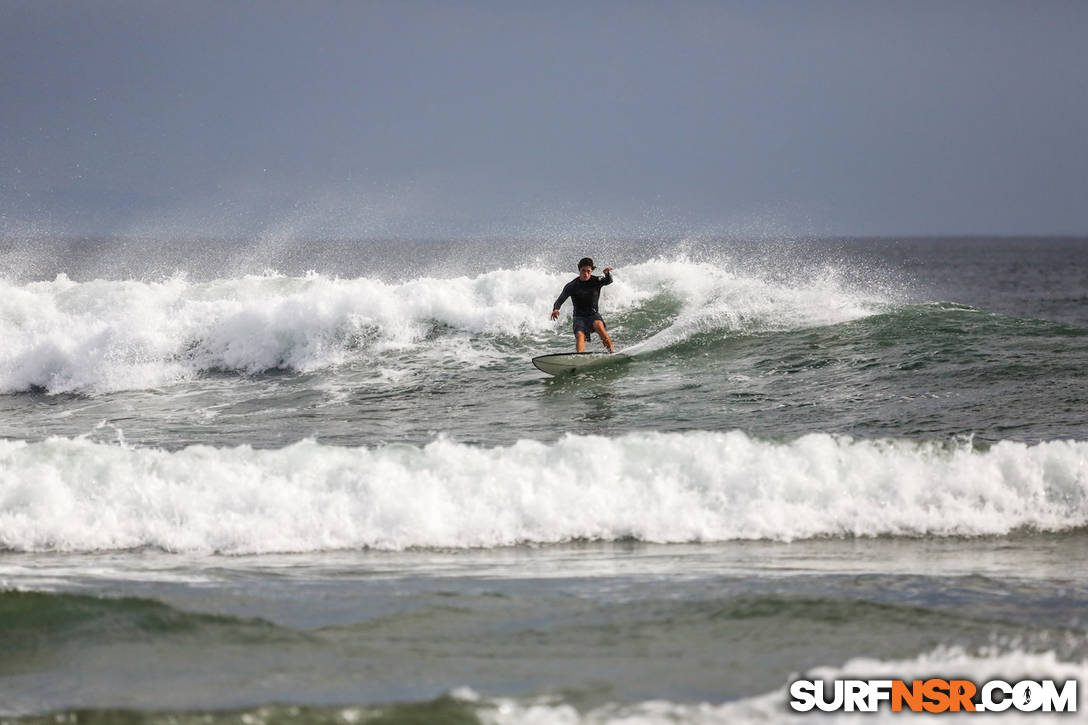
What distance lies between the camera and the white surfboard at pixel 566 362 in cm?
1595

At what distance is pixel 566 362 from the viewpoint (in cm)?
1595

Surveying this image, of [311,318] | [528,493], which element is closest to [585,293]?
[311,318]

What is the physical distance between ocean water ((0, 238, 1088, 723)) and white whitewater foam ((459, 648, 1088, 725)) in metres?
0.02

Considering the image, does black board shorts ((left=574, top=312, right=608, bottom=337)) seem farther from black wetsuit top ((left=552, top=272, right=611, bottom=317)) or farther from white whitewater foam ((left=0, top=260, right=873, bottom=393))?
white whitewater foam ((left=0, top=260, right=873, bottom=393))

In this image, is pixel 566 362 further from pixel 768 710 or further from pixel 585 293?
pixel 768 710

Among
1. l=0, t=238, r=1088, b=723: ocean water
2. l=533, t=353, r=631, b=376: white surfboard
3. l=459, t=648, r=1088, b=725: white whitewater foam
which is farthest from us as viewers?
l=533, t=353, r=631, b=376: white surfboard

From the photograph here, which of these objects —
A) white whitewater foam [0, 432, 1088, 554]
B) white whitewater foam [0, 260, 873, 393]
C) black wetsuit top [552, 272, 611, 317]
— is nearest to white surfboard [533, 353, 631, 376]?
black wetsuit top [552, 272, 611, 317]

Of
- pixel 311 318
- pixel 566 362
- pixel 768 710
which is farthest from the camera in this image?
pixel 311 318

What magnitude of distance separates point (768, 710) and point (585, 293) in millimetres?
11639

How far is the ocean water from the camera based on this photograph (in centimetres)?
545

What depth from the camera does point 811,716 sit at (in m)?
4.82

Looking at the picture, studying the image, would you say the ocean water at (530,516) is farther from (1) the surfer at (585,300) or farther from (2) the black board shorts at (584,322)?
(2) the black board shorts at (584,322)

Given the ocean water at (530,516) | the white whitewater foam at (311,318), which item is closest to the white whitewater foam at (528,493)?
the ocean water at (530,516)

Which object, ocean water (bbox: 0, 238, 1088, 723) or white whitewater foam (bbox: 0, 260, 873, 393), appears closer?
ocean water (bbox: 0, 238, 1088, 723)
